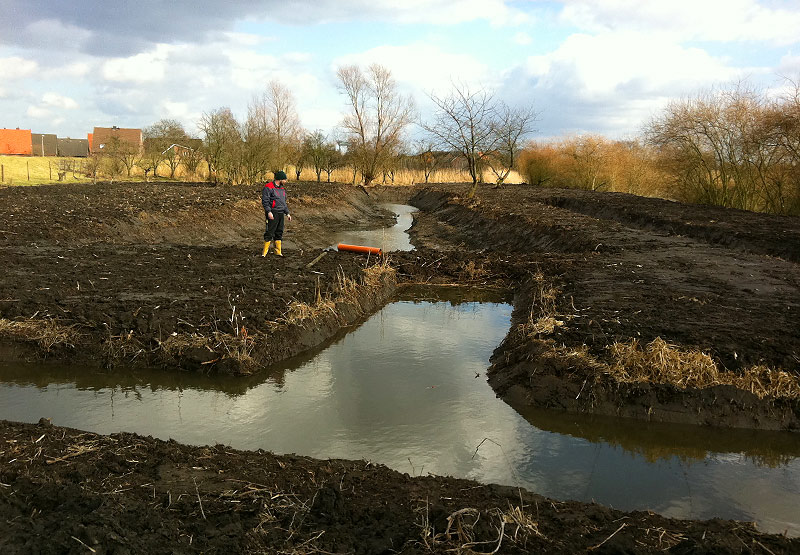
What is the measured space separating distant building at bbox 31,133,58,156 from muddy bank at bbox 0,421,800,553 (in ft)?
281

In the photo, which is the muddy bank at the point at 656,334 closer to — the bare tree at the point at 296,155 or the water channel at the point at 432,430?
the water channel at the point at 432,430

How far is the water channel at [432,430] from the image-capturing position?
5.17m

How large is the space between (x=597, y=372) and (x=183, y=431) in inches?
188

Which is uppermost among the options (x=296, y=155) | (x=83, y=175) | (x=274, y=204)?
(x=296, y=155)

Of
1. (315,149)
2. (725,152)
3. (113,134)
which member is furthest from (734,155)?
(113,134)

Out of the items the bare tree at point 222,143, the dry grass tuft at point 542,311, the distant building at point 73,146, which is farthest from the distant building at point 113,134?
the dry grass tuft at point 542,311

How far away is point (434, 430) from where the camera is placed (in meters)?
6.13

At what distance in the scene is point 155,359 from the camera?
7449mm

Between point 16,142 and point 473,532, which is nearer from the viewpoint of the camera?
point 473,532

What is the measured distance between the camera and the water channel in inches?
203

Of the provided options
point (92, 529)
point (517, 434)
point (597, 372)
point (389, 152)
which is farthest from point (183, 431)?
point (389, 152)

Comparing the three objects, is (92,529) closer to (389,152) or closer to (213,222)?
(213,222)

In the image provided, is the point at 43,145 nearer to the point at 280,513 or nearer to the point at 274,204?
the point at 274,204

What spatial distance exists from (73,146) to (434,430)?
88.0 metres
